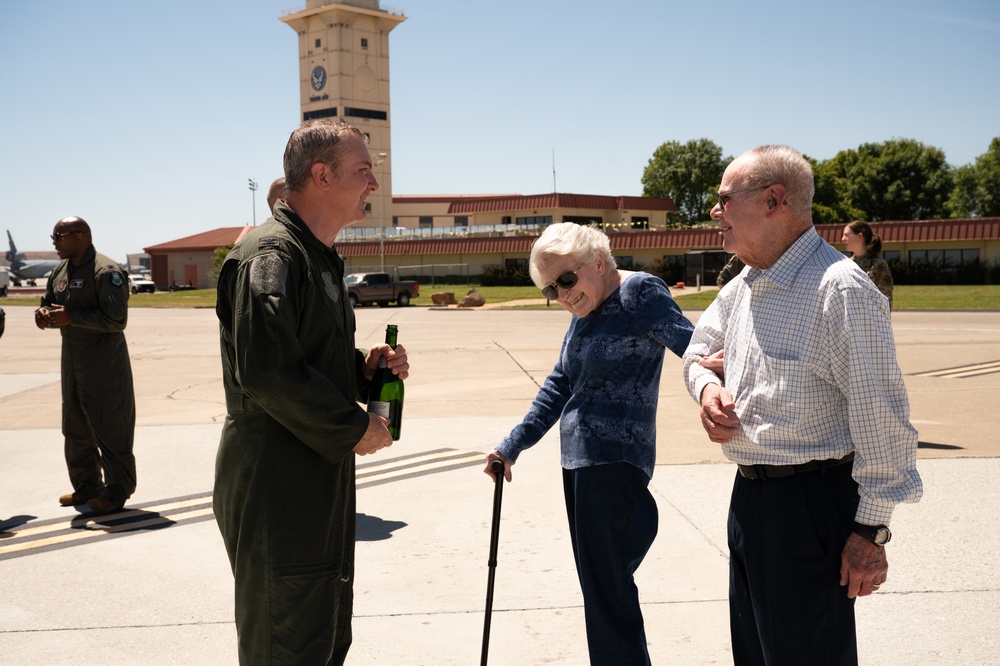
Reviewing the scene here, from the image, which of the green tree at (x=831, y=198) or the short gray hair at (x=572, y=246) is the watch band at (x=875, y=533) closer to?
the short gray hair at (x=572, y=246)

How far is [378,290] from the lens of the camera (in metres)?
41.6

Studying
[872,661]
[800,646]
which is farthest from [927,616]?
[800,646]

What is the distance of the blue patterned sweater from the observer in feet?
11.1

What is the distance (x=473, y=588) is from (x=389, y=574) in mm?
545

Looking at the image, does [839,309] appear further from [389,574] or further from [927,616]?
[389,574]

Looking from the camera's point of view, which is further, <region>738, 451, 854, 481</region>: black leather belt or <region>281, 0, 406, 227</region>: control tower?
<region>281, 0, 406, 227</region>: control tower

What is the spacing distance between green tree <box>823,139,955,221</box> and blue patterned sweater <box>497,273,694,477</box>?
85.8 meters

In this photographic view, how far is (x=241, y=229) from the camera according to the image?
96.1 metres

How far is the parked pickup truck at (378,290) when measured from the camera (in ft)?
136

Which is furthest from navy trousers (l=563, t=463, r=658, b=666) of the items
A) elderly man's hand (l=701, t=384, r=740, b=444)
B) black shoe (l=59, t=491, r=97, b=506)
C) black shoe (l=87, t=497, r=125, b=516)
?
black shoe (l=59, t=491, r=97, b=506)

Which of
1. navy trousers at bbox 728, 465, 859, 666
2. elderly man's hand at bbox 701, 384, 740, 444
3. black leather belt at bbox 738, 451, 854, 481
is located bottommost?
navy trousers at bbox 728, 465, 859, 666

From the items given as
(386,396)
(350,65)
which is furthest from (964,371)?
(350,65)

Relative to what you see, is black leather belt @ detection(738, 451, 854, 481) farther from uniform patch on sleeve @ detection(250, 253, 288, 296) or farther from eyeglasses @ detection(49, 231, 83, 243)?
eyeglasses @ detection(49, 231, 83, 243)

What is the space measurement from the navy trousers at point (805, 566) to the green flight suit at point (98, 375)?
5066 mm
